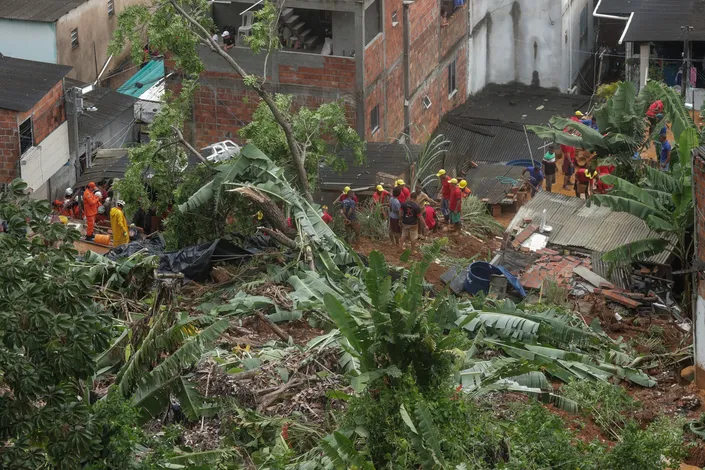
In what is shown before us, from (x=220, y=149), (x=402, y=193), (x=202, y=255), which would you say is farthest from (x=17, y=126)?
(x=202, y=255)

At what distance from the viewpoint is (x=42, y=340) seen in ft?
36.6

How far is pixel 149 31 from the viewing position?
75.2 feet

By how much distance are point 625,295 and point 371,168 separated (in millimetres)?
9829

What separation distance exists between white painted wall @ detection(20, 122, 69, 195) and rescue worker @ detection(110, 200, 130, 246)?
5564 mm

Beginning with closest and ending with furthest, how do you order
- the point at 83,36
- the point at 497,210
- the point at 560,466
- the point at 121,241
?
the point at 560,466 < the point at 121,241 < the point at 497,210 < the point at 83,36

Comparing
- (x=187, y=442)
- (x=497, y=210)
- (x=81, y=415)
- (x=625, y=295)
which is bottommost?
(x=497, y=210)

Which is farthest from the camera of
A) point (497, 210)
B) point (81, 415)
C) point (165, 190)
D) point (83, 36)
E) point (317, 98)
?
point (83, 36)

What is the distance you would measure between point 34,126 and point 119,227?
6.85 m

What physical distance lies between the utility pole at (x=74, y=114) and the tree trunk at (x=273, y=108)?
1066 cm

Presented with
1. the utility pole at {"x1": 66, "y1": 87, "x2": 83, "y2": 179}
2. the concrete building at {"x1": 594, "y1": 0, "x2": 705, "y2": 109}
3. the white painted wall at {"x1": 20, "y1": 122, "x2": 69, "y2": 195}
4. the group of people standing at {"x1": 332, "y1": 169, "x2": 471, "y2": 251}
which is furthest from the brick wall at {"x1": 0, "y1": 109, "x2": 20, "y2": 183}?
the concrete building at {"x1": 594, "y1": 0, "x2": 705, "y2": 109}

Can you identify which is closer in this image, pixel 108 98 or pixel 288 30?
pixel 288 30

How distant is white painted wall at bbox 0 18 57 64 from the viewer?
39.3 m

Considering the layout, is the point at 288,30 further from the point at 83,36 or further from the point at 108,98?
the point at 83,36

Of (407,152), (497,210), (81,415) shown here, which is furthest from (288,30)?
(81,415)
